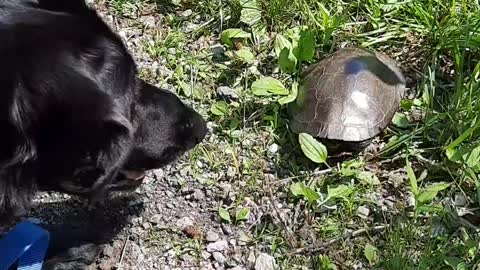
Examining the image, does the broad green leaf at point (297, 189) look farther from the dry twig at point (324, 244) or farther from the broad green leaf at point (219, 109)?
the broad green leaf at point (219, 109)

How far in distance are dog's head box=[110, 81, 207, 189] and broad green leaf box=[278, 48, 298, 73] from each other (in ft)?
2.25

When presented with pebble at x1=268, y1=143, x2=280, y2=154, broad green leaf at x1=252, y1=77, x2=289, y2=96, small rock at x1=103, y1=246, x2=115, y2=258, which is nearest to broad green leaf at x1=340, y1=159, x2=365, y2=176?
pebble at x1=268, y1=143, x2=280, y2=154

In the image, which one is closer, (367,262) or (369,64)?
(367,262)

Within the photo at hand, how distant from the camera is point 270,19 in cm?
357

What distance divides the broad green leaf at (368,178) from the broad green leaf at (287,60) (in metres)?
0.53

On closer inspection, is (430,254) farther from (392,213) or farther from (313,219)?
(313,219)

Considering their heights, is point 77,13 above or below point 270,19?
above

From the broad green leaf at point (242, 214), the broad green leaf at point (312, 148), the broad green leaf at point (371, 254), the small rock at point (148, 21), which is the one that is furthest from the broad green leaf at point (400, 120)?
the small rock at point (148, 21)

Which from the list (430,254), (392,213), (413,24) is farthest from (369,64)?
(430,254)

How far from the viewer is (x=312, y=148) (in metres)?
3.11

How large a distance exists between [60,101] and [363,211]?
4.25 feet

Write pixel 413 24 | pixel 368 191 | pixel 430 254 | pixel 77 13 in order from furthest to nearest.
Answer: pixel 413 24
pixel 368 191
pixel 430 254
pixel 77 13

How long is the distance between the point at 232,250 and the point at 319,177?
42 centimetres

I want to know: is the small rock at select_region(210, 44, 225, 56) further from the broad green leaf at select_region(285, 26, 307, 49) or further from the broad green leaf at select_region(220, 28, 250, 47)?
the broad green leaf at select_region(285, 26, 307, 49)
